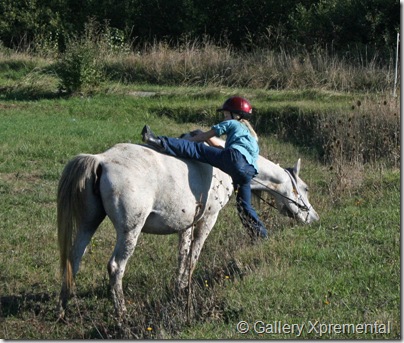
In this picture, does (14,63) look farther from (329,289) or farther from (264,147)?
(329,289)

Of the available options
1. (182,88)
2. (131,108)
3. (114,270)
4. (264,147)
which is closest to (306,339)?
(114,270)

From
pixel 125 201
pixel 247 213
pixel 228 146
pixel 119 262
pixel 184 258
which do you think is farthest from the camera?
pixel 247 213

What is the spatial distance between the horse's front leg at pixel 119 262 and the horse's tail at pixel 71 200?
385mm

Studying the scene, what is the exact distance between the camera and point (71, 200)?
25.5ft

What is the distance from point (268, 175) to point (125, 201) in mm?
2889

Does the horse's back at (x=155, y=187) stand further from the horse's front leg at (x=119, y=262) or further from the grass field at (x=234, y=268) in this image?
the grass field at (x=234, y=268)

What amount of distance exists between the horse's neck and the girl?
0.63m

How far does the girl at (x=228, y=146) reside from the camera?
27.7 feet

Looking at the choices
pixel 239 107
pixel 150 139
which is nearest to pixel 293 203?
pixel 239 107

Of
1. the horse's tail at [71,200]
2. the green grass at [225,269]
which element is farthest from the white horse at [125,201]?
the green grass at [225,269]

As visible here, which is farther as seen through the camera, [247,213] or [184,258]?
[247,213]

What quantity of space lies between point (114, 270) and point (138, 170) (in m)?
0.94

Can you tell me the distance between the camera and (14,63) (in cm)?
2441

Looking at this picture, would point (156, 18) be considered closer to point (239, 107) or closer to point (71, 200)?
point (239, 107)
